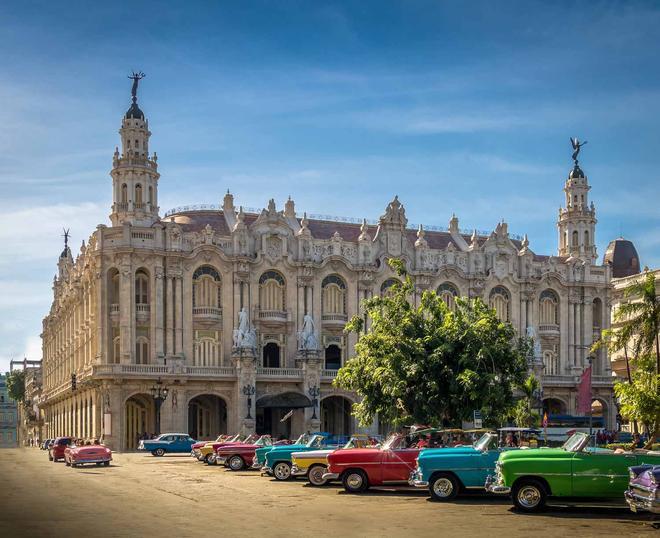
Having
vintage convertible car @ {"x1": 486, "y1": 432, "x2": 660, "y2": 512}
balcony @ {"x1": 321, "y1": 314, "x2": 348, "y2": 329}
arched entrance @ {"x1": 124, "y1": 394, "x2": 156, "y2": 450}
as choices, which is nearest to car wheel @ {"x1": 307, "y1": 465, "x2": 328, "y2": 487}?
vintage convertible car @ {"x1": 486, "y1": 432, "x2": 660, "y2": 512}

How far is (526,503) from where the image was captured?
77.5 ft

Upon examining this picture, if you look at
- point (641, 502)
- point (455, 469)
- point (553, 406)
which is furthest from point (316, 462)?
point (553, 406)

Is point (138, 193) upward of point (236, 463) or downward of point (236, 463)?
upward

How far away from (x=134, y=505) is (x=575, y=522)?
35.0ft

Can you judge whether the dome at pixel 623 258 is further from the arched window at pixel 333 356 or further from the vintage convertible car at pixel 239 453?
the vintage convertible car at pixel 239 453

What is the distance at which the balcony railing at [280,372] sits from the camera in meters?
72.4

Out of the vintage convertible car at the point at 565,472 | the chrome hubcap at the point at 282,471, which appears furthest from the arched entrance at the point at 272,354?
the vintage convertible car at the point at 565,472

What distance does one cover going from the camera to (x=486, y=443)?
2658 cm

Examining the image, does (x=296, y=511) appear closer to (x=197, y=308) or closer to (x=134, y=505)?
(x=134, y=505)

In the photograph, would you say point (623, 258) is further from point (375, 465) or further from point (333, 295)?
point (375, 465)

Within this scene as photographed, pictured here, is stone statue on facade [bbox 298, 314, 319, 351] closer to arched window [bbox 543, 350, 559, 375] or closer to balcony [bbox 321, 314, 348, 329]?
balcony [bbox 321, 314, 348, 329]

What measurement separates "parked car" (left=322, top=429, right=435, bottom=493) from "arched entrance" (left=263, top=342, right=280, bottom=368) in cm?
4559

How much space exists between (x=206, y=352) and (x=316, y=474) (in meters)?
41.5

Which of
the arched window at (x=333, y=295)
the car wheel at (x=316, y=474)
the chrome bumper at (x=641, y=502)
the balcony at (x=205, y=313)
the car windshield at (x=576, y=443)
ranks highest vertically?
the arched window at (x=333, y=295)
